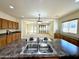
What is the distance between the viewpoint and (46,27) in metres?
20.0

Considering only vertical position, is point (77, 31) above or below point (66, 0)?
below

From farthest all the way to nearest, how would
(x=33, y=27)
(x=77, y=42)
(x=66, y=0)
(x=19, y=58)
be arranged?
(x=33, y=27) → (x=77, y=42) → (x=66, y=0) → (x=19, y=58)

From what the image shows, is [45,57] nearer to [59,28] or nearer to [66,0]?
[66,0]

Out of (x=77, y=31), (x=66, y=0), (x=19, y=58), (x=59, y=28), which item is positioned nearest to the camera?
(x=19, y=58)

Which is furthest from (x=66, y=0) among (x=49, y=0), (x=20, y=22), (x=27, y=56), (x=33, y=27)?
(x=33, y=27)

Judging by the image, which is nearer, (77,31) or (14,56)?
(14,56)

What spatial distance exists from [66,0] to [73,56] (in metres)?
2.68

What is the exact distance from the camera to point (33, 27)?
19.8 m

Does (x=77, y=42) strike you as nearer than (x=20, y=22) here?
Yes

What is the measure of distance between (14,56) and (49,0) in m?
2.77

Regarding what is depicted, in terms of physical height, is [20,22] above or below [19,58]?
above

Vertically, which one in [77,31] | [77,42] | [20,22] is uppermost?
[20,22]

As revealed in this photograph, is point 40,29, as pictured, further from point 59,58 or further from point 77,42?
point 59,58

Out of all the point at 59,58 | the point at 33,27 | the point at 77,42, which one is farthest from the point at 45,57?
the point at 33,27
